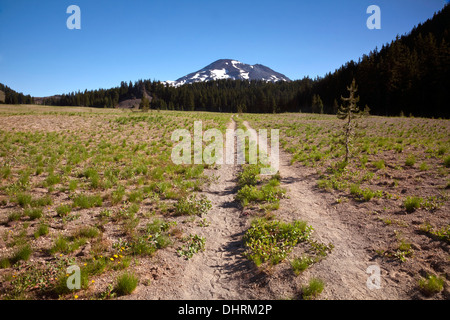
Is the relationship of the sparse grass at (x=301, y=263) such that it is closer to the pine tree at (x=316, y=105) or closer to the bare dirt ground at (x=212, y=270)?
the bare dirt ground at (x=212, y=270)

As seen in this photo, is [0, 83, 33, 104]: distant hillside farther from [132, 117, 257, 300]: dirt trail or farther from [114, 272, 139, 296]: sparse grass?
[114, 272, 139, 296]: sparse grass

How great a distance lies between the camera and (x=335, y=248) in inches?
240

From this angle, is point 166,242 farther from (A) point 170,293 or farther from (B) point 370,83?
(B) point 370,83

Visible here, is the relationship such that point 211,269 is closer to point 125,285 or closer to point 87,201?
point 125,285

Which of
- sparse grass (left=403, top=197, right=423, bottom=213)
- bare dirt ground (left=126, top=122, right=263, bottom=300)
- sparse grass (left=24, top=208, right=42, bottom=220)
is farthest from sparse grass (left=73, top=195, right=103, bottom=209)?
sparse grass (left=403, top=197, right=423, bottom=213)

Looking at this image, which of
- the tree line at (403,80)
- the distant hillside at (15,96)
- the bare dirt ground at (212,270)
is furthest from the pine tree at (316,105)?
the distant hillside at (15,96)

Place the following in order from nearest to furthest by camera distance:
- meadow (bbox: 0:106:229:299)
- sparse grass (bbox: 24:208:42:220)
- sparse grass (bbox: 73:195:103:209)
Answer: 1. meadow (bbox: 0:106:229:299)
2. sparse grass (bbox: 24:208:42:220)
3. sparse grass (bbox: 73:195:103:209)

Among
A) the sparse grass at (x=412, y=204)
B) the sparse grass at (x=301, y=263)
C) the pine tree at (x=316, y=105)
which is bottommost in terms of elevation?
the sparse grass at (x=301, y=263)

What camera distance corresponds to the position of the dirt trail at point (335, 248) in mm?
4609

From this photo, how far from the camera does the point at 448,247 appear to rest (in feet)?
18.3

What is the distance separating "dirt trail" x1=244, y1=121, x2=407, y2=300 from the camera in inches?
181

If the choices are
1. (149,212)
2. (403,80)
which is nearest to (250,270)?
(149,212)
